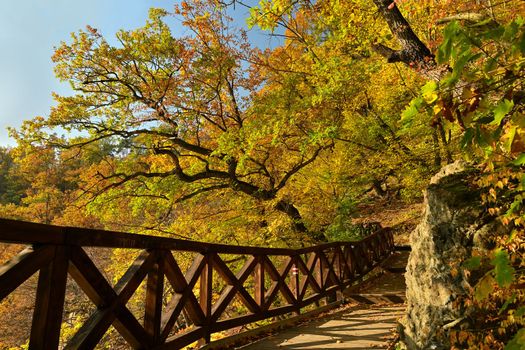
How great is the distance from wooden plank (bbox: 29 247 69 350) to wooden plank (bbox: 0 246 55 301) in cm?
7

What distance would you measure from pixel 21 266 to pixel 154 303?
1478 millimetres

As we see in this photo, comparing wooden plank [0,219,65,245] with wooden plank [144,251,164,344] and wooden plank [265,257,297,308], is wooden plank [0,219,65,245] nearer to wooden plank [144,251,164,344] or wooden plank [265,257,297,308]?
wooden plank [144,251,164,344]

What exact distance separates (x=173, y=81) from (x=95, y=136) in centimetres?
274

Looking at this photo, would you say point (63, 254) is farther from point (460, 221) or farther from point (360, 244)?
point (360, 244)

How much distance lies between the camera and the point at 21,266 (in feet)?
6.99

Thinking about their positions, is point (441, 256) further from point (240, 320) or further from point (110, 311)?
point (110, 311)

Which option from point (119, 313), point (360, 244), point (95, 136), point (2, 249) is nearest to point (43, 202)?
point (2, 249)

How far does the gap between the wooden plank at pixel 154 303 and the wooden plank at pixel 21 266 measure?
1.17 metres

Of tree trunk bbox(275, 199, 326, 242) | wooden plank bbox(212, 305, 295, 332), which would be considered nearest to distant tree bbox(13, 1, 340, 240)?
tree trunk bbox(275, 199, 326, 242)

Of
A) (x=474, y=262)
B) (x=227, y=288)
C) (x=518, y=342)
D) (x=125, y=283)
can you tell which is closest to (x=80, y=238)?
(x=125, y=283)

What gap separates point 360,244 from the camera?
428 inches

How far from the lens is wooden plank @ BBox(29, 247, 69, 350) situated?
2256 millimetres

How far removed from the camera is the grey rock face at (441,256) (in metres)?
3.55

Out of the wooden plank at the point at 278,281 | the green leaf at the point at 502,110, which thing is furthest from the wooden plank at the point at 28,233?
the wooden plank at the point at 278,281
